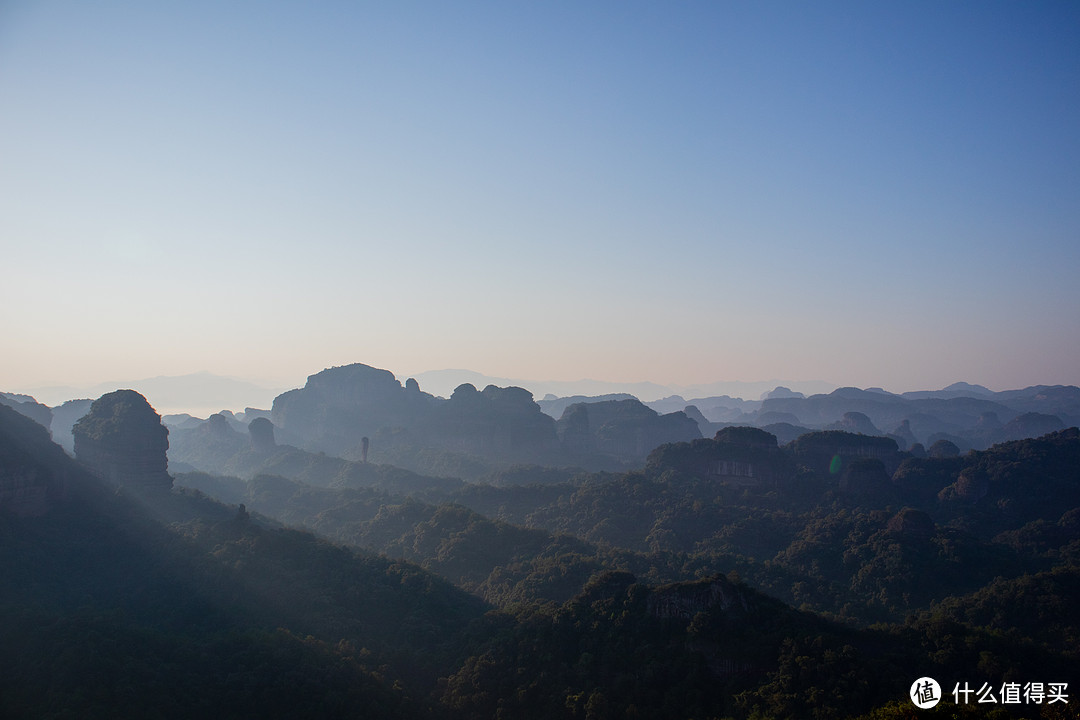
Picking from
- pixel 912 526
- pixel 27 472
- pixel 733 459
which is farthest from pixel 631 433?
pixel 27 472

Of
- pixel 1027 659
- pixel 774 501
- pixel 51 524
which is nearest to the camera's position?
pixel 1027 659

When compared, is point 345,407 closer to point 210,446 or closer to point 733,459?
point 210,446

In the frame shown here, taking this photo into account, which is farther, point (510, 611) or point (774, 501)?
point (774, 501)

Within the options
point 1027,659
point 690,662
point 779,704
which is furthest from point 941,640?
point 690,662

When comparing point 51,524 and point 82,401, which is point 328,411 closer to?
point 82,401

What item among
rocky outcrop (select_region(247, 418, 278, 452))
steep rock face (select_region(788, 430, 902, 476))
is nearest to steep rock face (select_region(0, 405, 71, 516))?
rocky outcrop (select_region(247, 418, 278, 452))

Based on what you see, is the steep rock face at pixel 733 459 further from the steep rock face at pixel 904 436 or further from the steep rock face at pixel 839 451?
the steep rock face at pixel 904 436
